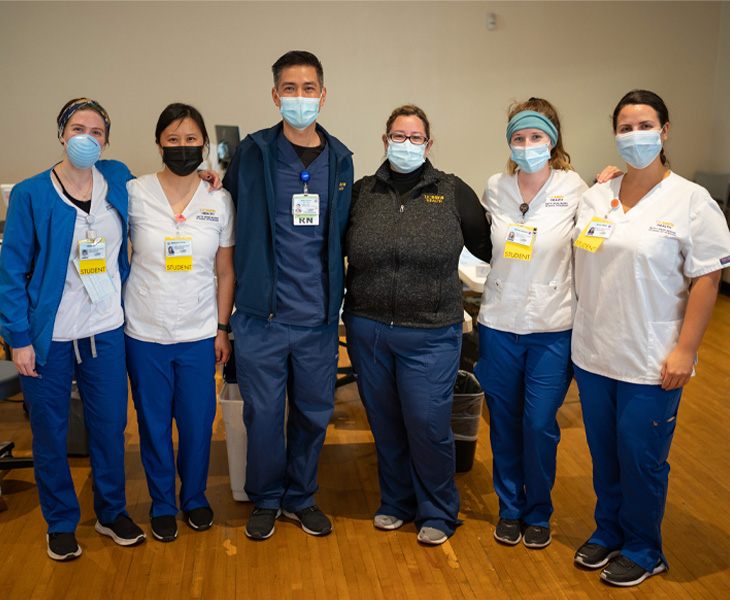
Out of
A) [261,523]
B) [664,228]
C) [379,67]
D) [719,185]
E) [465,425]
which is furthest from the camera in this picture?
[719,185]

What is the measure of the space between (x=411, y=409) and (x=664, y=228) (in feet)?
3.74

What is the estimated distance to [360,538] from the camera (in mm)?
2812

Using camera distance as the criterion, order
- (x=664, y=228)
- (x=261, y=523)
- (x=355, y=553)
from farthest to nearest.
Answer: (x=261, y=523), (x=355, y=553), (x=664, y=228)

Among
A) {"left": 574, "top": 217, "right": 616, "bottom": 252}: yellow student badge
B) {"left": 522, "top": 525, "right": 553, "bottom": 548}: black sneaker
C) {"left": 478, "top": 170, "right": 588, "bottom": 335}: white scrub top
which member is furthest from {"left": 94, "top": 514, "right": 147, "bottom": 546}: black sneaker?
{"left": 574, "top": 217, "right": 616, "bottom": 252}: yellow student badge

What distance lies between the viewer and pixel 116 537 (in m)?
2.75

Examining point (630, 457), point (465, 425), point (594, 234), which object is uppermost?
point (594, 234)

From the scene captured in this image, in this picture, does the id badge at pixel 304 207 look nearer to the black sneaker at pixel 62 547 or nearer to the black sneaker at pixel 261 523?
the black sneaker at pixel 261 523

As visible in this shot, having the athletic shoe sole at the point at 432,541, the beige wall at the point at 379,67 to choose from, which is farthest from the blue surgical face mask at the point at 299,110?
the beige wall at the point at 379,67

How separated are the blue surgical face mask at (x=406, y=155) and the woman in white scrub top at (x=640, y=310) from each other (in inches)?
25.3

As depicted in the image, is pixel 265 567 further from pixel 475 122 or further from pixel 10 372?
pixel 475 122

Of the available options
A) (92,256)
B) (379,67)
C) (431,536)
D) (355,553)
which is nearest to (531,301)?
(431,536)

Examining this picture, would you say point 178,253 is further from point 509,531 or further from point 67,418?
point 509,531

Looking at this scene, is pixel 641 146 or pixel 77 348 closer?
pixel 641 146

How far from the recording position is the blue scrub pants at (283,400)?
8.78 feet
